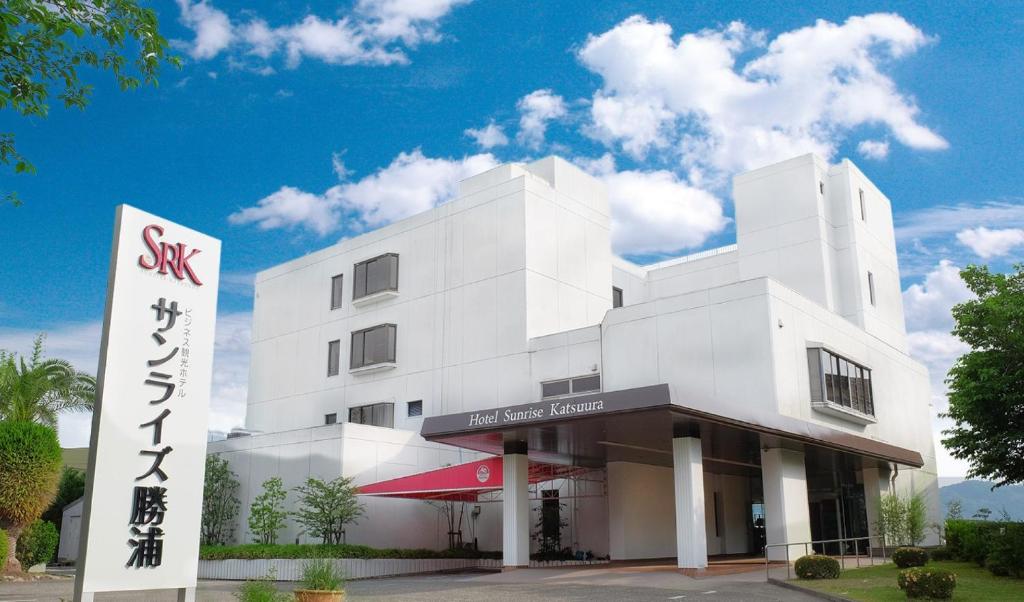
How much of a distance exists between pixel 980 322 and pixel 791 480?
8.01 m

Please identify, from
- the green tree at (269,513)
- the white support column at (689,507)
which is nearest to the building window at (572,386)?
the white support column at (689,507)

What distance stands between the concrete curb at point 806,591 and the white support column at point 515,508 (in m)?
7.41

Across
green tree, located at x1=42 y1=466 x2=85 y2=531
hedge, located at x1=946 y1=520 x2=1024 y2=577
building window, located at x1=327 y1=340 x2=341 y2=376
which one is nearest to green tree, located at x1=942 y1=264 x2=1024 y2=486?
hedge, located at x1=946 y1=520 x2=1024 y2=577

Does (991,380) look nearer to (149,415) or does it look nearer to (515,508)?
(515,508)

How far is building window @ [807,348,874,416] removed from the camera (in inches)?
1129

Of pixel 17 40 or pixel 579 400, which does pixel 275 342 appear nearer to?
pixel 579 400

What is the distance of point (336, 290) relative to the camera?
1603 inches

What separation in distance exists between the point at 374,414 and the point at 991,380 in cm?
2300

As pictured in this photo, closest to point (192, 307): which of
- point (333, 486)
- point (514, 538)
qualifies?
point (514, 538)

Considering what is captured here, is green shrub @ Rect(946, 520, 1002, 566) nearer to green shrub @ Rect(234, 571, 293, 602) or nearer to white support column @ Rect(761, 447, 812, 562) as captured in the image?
white support column @ Rect(761, 447, 812, 562)

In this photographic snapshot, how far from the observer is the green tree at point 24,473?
26.3 meters

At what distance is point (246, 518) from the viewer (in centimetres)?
3319

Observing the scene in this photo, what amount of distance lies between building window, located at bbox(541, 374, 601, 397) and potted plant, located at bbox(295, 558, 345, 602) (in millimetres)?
16886

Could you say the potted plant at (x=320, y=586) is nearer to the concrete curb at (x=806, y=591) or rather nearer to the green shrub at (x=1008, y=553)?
the concrete curb at (x=806, y=591)
